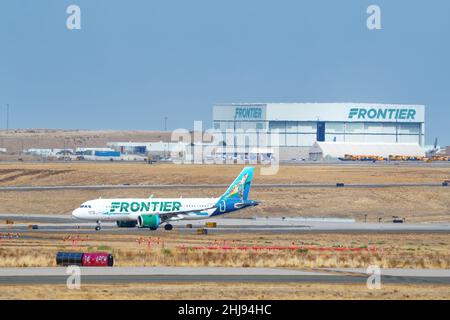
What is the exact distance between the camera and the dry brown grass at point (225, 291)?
4572 cm

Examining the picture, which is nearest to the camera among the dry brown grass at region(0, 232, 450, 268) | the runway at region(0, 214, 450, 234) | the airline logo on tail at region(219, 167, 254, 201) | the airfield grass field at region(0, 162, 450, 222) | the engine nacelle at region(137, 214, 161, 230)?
the dry brown grass at region(0, 232, 450, 268)

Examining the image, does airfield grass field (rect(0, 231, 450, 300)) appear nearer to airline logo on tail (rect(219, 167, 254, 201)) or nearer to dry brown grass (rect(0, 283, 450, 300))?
dry brown grass (rect(0, 283, 450, 300))

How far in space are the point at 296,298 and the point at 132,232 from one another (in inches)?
1922

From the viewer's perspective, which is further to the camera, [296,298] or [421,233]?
[421,233]

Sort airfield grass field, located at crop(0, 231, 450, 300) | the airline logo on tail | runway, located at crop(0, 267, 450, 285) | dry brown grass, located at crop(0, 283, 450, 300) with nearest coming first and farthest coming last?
dry brown grass, located at crop(0, 283, 450, 300) < airfield grass field, located at crop(0, 231, 450, 300) < runway, located at crop(0, 267, 450, 285) < the airline logo on tail

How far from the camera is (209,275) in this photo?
5547 centimetres

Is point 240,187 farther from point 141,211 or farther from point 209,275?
point 209,275

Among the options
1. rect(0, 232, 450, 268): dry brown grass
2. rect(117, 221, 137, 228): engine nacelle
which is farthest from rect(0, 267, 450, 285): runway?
rect(117, 221, 137, 228): engine nacelle

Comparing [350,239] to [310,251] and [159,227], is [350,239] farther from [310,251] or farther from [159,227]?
[159,227]

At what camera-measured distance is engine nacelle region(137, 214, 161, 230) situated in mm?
96062

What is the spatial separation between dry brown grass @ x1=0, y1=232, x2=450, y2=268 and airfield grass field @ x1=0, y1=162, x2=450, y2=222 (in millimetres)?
33748

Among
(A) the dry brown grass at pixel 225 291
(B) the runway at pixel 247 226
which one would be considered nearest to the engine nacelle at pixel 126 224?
(B) the runway at pixel 247 226
